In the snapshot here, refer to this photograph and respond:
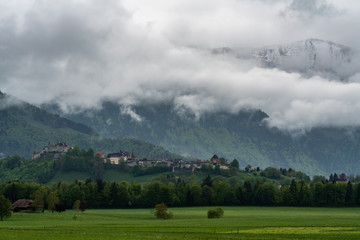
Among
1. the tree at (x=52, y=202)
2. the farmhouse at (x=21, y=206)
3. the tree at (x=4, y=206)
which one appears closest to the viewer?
the tree at (x=4, y=206)

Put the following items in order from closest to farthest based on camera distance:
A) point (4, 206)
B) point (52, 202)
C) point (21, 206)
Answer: point (4, 206) → point (21, 206) → point (52, 202)

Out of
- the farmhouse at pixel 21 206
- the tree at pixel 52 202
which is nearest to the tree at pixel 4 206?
the farmhouse at pixel 21 206

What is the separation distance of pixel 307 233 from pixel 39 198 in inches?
4840

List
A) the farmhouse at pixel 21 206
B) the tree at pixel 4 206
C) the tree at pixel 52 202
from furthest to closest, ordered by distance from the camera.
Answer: the tree at pixel 52 202
the farmhouse at pixel 21 206
the tree at pixel 4 206

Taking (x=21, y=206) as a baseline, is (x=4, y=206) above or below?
above

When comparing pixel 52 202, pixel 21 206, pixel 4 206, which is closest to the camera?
pixel 4 206

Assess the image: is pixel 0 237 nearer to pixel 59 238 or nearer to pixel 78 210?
pixel 59 238

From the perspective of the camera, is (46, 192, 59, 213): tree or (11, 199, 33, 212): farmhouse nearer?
(11, 199, 33, 212): farmhouse

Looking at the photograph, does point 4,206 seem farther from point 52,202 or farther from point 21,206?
point 52,202

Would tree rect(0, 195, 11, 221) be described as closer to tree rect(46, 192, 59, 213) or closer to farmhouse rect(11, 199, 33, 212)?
farmhouse rect(11, 199, 33, 212)

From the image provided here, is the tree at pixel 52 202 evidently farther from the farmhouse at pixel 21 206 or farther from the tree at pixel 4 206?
the tree at pixel 4 206

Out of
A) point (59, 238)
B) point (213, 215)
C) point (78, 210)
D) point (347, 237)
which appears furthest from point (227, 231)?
point (78, 210)

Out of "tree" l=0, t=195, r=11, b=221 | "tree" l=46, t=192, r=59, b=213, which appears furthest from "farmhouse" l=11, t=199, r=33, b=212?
"tree" l=0, t=195, r=11, b=221

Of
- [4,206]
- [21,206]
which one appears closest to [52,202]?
[21,206]
